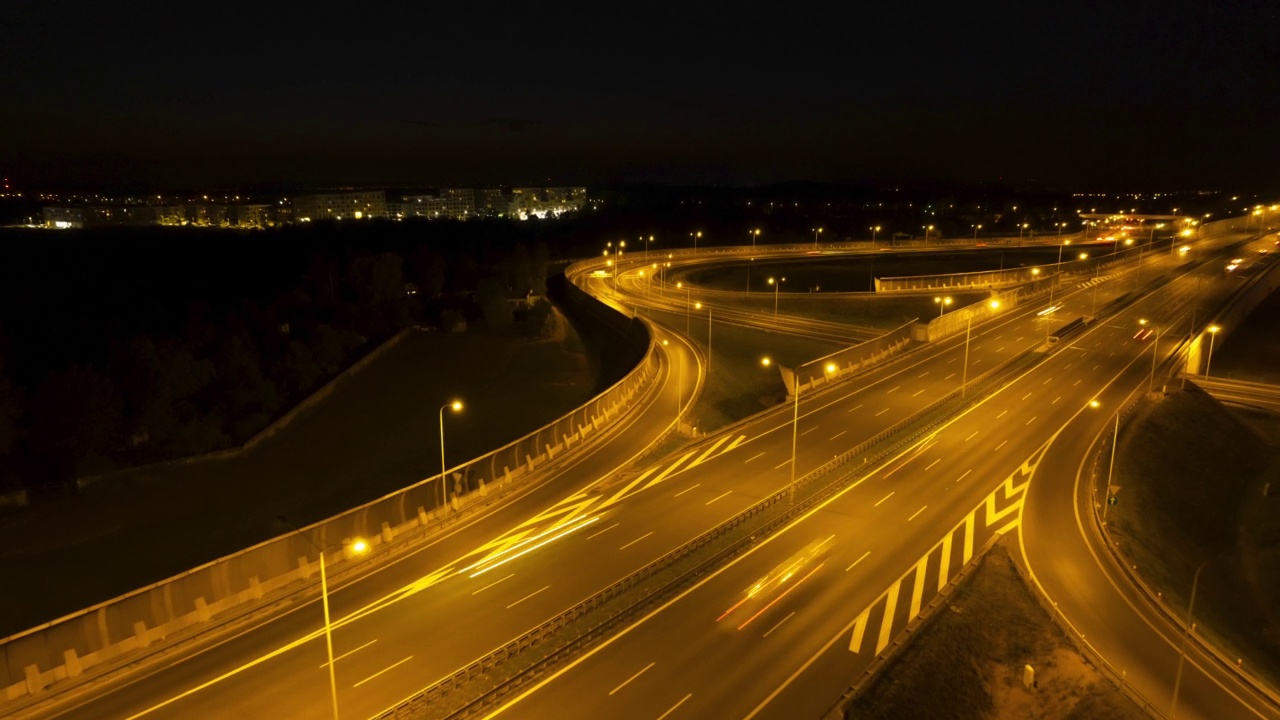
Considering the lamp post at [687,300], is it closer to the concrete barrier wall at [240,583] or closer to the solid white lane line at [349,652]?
the concrete barrier wall at [240,583]

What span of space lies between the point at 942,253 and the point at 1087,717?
275 feet

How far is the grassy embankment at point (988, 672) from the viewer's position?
1488cm

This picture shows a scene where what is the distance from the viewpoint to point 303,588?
18.1 meters

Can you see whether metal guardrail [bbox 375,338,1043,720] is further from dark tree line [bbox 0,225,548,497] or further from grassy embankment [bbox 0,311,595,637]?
dark tree line [bbox 0,225,548,497]

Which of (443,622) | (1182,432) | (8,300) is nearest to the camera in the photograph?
(443,622)

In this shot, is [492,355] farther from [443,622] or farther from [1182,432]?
[1182,432]

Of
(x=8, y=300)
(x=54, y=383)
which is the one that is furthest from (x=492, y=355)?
(x=8, y=300)

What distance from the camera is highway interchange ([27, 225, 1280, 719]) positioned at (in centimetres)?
1460

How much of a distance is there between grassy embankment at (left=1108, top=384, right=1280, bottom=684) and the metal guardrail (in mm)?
8390

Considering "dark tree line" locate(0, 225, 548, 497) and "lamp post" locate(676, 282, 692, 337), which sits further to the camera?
"lamp post" locate(676, 282, 692, 337)

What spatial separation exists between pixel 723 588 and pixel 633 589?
7.47ft

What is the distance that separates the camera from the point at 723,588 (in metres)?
18.4

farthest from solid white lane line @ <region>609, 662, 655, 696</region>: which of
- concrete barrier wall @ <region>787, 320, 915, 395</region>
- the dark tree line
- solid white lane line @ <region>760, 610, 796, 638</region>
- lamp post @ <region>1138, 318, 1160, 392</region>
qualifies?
lamp post @ <region>1138, 318, 1160, 392</region>

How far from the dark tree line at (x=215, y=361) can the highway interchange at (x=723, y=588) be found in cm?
1900
